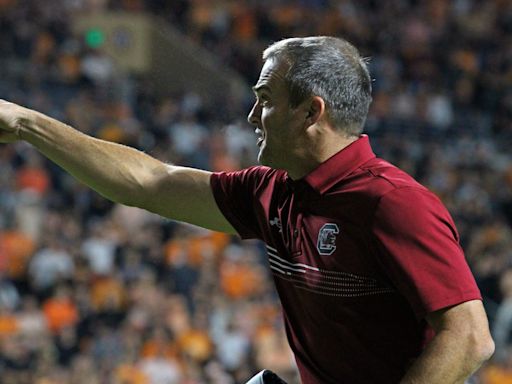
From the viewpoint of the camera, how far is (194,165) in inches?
481

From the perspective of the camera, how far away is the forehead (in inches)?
113

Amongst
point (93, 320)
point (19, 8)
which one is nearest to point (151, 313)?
point (93, 320)

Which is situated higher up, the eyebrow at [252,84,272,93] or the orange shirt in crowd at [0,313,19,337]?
the eyebrow at [252,84,272,93]

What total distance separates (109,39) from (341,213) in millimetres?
13816

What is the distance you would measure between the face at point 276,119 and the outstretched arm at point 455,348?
26.3 inches

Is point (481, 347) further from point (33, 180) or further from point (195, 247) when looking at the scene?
point (33, 180)

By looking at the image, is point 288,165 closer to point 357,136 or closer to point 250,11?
point 357,136

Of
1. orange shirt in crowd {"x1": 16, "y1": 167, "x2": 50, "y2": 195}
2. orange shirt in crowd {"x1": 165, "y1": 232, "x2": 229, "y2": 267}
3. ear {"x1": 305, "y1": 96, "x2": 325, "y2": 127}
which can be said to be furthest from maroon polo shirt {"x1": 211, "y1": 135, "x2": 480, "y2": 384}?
orange shirt in crowd {"x1": 16, "y1": 167, "x2": 50, "y2": 195}

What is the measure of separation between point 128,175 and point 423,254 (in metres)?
1.16

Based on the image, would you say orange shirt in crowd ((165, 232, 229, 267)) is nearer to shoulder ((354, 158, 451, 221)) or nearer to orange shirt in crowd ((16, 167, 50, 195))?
orange shirt in crowd ((16, 167, 50, 195))

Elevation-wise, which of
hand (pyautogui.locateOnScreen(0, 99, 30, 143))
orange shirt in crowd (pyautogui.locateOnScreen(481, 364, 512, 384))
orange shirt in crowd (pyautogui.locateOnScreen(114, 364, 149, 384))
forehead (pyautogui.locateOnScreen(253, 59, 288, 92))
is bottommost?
orange shirt in crowd (pyautogui.locateOnScreen(481, 364, 512, 384))

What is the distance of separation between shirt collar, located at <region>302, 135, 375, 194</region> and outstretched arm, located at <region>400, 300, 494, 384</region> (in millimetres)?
492

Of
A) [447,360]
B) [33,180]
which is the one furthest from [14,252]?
[447,360]

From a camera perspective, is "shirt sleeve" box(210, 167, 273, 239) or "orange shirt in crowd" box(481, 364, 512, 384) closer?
"shirt sleeve" box(210, 167, 273, 239)
